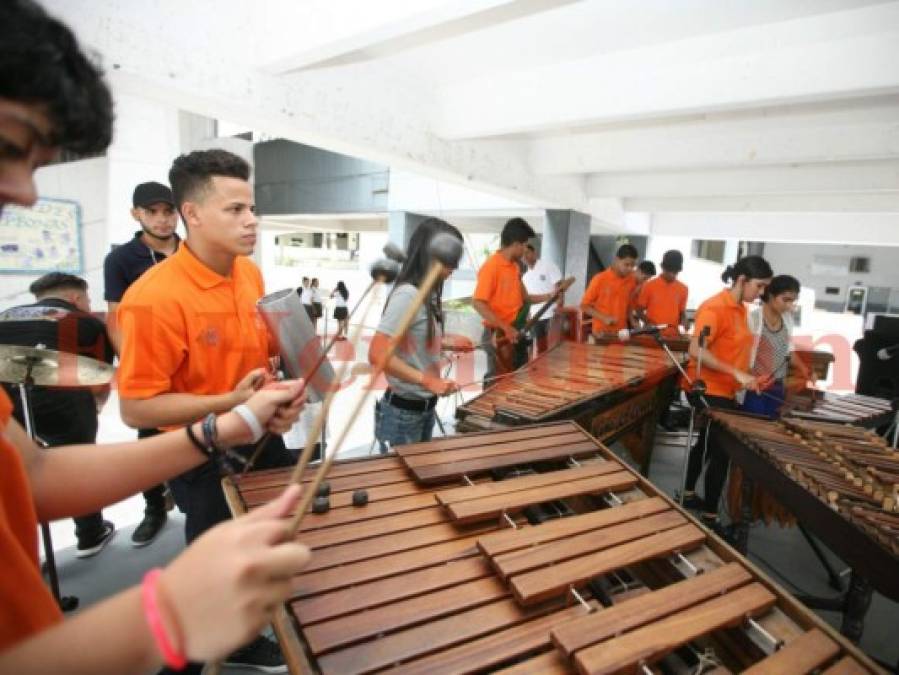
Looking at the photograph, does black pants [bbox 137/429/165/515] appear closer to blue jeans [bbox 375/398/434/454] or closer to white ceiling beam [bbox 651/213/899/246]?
blue jeans [bbox 375/398/434/454]

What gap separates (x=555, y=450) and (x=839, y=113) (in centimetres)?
358

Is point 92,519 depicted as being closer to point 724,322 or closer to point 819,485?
point 819,485

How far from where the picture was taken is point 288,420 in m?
1.23

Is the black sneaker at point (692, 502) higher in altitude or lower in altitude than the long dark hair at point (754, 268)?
lower

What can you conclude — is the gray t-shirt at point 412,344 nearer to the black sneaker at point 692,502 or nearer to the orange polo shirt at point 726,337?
the orange polo shirt at point 726,337

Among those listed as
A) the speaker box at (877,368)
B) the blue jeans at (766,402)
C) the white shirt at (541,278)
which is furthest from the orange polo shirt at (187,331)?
the speaker box at (877,368)

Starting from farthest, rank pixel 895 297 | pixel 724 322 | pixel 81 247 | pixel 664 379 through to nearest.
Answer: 1. pixel 895 297
2. pixel 81 247
3. pixel 664 379
4. pixel 724 322

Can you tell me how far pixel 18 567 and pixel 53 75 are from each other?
0.61 meters

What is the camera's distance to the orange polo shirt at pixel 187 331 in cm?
141

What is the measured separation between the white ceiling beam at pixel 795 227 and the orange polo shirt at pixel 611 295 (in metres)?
3.52

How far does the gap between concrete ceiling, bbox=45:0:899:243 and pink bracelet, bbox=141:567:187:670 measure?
2191 mm

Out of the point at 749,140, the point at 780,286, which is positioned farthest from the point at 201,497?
the point at 749,140

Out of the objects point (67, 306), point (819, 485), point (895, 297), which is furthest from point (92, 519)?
point (895, 297)

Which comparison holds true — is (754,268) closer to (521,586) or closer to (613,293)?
(613,293)
